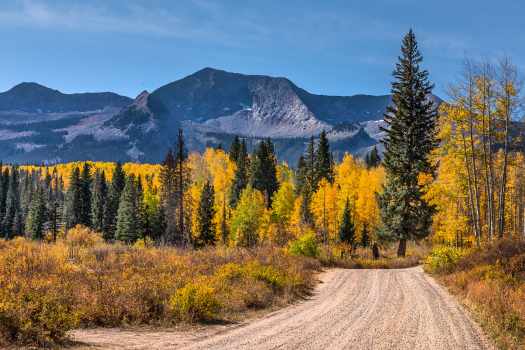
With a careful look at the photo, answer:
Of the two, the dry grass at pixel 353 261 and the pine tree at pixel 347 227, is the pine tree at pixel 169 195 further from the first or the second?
the dry grass at pixel 353 261

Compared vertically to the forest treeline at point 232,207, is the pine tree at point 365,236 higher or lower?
lower

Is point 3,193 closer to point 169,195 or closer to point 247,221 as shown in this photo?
point 169,195

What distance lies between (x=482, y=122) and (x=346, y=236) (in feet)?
104

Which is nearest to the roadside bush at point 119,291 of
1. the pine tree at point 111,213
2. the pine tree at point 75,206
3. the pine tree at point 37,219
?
the pine tree at point 111,213

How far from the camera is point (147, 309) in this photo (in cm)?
1278

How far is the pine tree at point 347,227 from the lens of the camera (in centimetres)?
5703

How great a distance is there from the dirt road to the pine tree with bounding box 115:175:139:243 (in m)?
54.5

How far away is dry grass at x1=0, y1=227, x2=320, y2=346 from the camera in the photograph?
9906 mm

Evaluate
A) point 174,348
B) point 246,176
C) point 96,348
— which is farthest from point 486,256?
point 246,176

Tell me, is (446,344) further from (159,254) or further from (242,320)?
(159,254)

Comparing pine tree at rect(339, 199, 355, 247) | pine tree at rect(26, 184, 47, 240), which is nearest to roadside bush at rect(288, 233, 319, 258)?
pine tree at rect(339, 199, 355, 247)

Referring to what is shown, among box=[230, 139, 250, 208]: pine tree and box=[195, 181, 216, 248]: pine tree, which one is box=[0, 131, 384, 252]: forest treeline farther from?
box=[195, 181, 216, 248]: pine tree

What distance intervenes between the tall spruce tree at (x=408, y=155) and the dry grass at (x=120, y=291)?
698 inches

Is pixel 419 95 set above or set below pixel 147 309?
above
